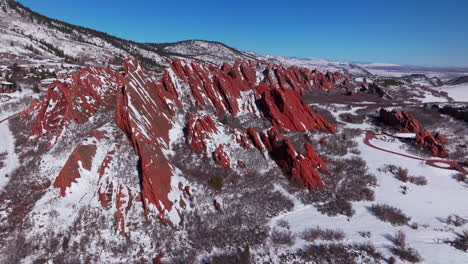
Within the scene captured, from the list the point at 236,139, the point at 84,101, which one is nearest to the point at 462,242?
the point at 236,139

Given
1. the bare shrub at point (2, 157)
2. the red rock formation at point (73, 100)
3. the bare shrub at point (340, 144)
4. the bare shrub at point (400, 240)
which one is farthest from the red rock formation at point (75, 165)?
the bare shrub at point (340, 144)

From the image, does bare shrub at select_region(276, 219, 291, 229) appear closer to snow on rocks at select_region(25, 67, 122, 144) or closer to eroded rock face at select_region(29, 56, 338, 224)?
eroded rock face at select_region(29, 56, 338, 224)

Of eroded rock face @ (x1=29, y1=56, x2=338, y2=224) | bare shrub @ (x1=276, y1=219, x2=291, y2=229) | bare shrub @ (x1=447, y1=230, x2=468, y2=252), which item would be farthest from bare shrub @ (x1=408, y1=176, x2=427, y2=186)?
bare shrub @ (x1=276, y1=219, x2=291, y2=229)

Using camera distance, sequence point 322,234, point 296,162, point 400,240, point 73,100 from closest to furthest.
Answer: point 400,240 → point 322,234 → point 296,162 → point 73,100

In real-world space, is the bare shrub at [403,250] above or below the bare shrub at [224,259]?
below

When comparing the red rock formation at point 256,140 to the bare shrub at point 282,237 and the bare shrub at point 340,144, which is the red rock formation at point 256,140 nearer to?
the bare shrub at point 340,144

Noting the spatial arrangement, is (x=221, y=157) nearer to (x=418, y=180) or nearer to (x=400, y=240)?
(x=400, y=240)

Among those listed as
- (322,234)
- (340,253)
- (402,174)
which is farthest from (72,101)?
(402,174)
